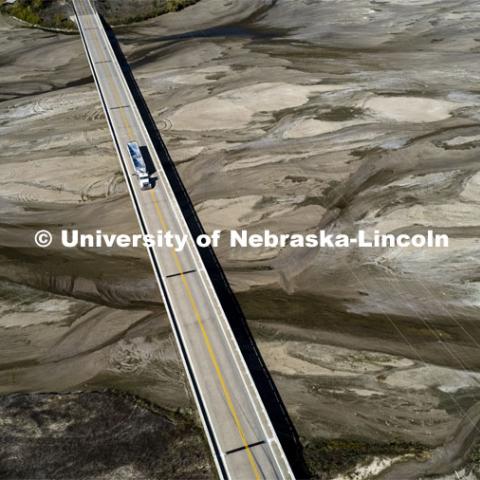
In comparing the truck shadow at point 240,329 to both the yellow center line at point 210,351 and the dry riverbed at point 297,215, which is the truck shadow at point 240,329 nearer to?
the dry riverbed at point 297,215

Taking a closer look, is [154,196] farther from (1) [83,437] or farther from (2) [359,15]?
(2) [359,15]

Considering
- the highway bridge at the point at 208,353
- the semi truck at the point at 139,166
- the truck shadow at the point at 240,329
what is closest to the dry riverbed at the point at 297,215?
the truck shadow at the point at 240,329

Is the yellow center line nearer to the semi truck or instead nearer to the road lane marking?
the road lane marking

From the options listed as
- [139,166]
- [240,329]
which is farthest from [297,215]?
[139,166]

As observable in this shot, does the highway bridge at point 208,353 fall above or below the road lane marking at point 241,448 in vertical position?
above

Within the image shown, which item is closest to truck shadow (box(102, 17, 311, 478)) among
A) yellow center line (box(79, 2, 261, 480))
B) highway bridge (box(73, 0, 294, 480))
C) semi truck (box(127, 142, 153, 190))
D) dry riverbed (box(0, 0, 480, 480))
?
dry riverbed (box(0, 0, 480, 480))

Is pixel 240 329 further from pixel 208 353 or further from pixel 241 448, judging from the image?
pixel 241 448
